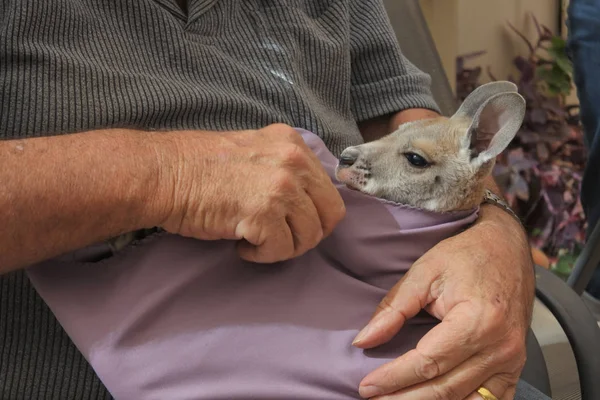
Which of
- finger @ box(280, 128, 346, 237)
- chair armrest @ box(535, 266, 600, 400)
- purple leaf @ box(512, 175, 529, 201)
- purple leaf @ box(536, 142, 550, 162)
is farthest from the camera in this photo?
purple leaf @ box(536, 142, 550, 162)

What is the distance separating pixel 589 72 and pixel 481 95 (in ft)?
2.33

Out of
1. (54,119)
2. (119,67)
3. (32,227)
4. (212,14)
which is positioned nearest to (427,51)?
(212,14)

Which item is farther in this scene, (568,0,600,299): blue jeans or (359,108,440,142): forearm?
(568,0,600,299): blue jeans

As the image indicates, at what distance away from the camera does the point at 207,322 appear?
771 millimetres

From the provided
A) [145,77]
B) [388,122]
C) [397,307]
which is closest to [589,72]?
[388,122]

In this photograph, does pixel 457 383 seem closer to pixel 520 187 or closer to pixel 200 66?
pixel 200 66

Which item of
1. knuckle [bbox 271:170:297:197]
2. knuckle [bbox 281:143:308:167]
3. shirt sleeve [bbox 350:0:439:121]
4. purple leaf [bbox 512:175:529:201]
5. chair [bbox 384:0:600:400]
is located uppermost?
knuckle [bbox 281:143:308:167]

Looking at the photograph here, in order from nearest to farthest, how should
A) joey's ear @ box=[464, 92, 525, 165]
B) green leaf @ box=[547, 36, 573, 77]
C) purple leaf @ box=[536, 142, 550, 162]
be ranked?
joey's ear @ box=[464, 92, 525, 165], purple leaf @ box=[536, 142, 550, 162], green leaf @ box=[547, 36, 573, 77]

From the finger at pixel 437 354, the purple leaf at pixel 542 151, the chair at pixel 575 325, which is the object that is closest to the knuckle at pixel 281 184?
the finger at pixel 437 354

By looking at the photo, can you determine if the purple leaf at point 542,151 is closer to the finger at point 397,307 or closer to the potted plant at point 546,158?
the potted plant at point 546,158

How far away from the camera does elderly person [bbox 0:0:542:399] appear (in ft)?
2.39

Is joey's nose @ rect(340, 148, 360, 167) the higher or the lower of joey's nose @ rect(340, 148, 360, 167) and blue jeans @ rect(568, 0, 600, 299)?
the higher

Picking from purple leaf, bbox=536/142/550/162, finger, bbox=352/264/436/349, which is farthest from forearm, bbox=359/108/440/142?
purple leaf, bbox=536/142/550/162

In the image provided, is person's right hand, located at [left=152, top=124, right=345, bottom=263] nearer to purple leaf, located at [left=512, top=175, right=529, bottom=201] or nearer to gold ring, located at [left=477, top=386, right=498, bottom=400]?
gold ring, located at [left=477, top=386, right=498, bottom=400]
